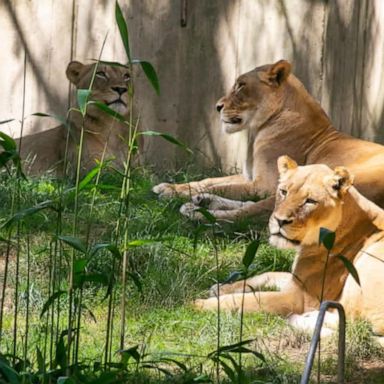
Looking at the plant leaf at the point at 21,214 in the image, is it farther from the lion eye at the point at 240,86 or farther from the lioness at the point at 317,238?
the lion eye at the point at 240,86

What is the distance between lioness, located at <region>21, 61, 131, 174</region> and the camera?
29.1 ft

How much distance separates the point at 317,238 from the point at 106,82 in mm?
3510

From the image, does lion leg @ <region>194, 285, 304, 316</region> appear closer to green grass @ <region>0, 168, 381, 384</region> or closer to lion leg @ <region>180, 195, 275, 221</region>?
green grass @ <region>0, 168, 381, 384</region>

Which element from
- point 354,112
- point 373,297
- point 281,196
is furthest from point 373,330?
point 354,112

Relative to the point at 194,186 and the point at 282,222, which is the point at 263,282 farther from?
the point at 194,186

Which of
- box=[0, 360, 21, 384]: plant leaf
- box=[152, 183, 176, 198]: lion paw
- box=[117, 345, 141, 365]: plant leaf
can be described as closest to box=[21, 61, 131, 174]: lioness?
box=[152, 183, 176, 198]: lion paw

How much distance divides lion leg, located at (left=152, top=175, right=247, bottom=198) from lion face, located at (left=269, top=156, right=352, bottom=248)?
202 cm

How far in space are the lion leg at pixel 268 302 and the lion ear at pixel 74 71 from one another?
3575 mm

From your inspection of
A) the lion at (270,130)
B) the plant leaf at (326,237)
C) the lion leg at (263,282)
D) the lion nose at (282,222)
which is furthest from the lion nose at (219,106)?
the plant leaf at (326,237)

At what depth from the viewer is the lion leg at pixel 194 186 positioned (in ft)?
26.5

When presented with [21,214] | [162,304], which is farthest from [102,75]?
[21,214]

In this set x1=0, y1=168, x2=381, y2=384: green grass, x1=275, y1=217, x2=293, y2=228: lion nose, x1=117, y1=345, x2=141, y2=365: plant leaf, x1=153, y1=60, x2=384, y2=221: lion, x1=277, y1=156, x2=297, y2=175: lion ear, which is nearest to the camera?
x1=117, y1=345, x2=141, y2=365: plant leaf

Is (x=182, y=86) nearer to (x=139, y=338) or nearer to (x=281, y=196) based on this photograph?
(x=281, y=196)

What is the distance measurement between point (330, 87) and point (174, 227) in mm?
2845
